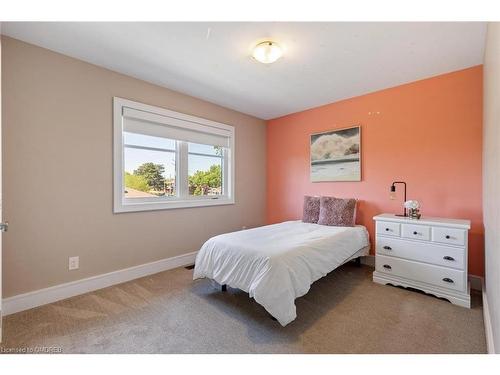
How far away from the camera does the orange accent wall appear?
2.42 metres

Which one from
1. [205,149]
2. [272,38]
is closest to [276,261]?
[272,38]

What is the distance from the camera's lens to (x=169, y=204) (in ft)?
9.88

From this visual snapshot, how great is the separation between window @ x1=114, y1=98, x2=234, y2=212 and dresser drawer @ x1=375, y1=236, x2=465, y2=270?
7.36 feet

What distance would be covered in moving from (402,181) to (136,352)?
3218 millimetres

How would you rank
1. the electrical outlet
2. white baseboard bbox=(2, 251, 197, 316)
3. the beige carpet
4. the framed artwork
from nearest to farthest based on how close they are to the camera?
the beige carpet < white baseboard bbox=(2, 251, 197, 316) < the electrical outlet < the framed artwork

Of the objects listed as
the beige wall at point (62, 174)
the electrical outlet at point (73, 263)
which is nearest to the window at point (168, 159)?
the beige wall at point (62, 174)

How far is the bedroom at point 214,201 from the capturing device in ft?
5.66

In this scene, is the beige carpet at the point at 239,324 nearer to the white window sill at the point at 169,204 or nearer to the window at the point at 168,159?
the white window sill at the point at 169,204

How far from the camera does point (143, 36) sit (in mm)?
1923

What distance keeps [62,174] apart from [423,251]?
11.9 feet

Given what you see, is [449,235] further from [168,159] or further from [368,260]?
[168,159]

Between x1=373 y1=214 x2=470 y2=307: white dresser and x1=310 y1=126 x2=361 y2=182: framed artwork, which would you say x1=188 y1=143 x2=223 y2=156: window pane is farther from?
x1=373 y1=214 x2=470 y2=307: white dresser

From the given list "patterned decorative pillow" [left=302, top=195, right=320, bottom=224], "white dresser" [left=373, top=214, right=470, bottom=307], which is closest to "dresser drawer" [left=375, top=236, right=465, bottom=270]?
"white dresser" [left=373, top=214, right=470, bottom=307]

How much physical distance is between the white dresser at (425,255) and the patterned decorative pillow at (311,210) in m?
0.88
